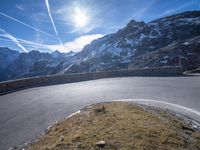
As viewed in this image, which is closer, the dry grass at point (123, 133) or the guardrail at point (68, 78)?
the dry grass at point (123, 133)

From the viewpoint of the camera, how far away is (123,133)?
599 cm

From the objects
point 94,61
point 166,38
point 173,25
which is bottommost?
point 94,61

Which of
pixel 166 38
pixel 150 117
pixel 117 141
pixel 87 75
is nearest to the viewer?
pixel 117 141

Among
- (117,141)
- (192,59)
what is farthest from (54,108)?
(192,59)

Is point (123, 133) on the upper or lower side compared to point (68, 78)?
upper

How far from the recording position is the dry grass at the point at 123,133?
17.7 ft

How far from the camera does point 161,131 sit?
6.13 meters

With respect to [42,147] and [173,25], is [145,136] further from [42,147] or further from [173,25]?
[173,25]

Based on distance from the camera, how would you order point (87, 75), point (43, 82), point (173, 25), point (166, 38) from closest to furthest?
point (43, 82), point (87, 75), point (166, 38), point (173, 25)

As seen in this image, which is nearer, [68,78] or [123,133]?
[123,133]

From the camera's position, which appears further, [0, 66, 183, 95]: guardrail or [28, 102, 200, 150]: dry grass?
[0, 66, 183, 95]: guardrail

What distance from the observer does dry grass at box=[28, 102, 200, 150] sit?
5402mm

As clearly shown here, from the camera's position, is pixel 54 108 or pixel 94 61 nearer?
pixel 54 108

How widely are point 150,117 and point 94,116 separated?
6.48 feet
